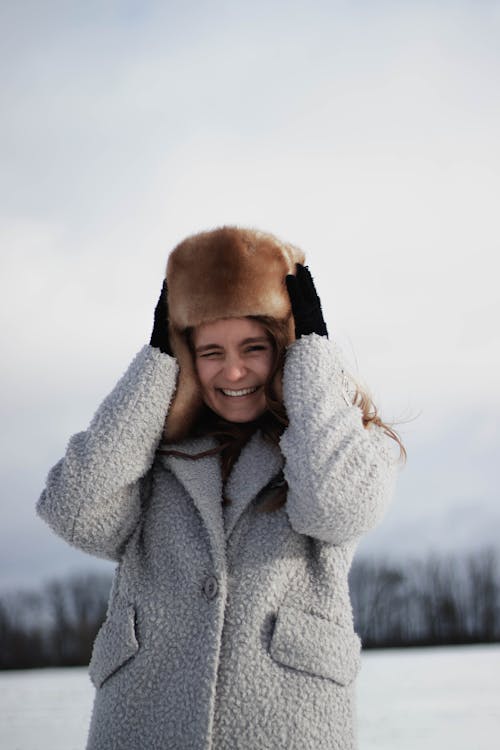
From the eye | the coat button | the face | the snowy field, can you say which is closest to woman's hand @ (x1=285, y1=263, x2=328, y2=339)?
the face

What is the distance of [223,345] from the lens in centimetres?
255

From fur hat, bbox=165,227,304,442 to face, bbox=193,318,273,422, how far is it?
0.04 m

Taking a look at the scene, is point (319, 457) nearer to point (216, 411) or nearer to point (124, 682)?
point (216, 411)

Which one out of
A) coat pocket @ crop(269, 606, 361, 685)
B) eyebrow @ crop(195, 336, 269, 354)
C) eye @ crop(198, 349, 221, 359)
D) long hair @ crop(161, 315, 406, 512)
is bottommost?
coat pocket @ crop(269, 606, 361, 685)

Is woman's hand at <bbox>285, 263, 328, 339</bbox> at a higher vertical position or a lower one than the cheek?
higher

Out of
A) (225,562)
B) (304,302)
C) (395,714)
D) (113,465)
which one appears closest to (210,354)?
(304,302)

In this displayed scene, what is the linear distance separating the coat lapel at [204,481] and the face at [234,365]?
13 cm

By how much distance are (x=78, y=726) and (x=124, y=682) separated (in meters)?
6.35

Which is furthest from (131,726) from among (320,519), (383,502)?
(383,502)

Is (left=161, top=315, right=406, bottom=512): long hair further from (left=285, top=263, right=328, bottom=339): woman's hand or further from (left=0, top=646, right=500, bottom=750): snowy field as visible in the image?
(left=0, top=646, right=500, bottom=750): snowy field

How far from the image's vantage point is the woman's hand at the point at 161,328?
8.70 feet

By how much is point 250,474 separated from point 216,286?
527mm

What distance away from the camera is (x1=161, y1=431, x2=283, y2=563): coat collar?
243 centimetres

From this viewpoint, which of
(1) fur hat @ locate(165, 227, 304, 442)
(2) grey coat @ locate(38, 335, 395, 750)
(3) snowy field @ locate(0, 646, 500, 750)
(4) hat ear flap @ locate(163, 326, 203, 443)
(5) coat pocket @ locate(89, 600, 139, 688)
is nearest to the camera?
(2) grey coat @ locate(38, 335, 395, 750)
